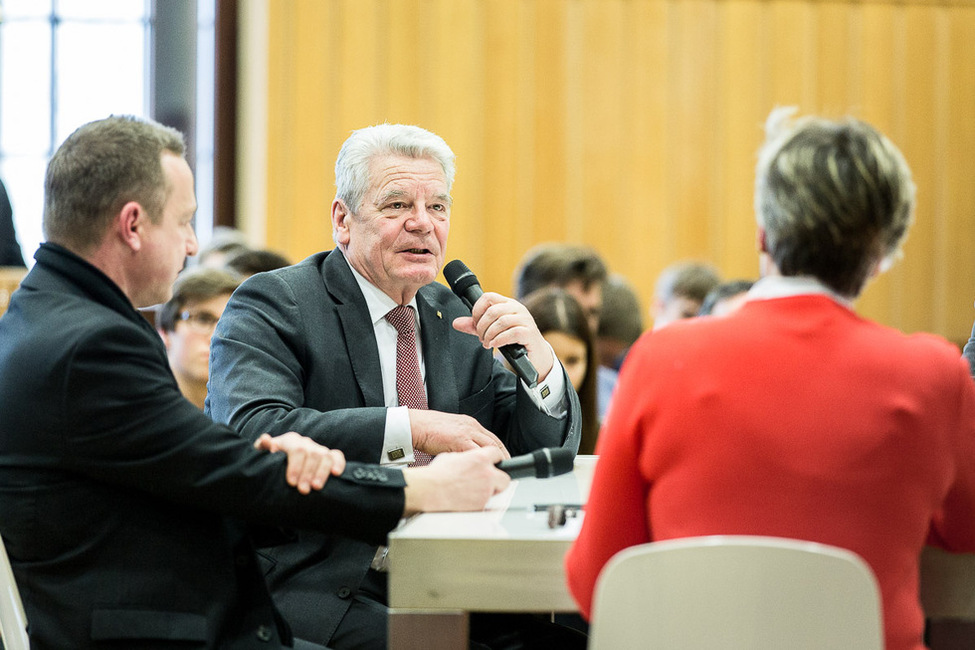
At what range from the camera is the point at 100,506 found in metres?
1.59

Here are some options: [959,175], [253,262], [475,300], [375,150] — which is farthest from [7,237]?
[959,175]

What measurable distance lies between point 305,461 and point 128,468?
27 centimetres

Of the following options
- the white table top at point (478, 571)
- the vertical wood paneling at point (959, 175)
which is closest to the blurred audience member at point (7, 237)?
the white table top at point (478, 571)

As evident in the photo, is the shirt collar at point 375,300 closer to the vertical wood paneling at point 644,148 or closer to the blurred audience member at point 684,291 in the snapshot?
the blurred audience member at point 684,291

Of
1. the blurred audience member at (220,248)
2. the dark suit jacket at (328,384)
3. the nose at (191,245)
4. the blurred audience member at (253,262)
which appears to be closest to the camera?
the nose at (191,245)

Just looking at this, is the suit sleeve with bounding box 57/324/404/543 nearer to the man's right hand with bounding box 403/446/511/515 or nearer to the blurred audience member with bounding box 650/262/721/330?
the man's right hand with bounding box 403/446/511/515

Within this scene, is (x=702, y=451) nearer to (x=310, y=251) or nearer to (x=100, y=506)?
(x=100, y=506)

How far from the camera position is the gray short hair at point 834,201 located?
4.52 feet

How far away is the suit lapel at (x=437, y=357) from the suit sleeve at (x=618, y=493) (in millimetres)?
1060

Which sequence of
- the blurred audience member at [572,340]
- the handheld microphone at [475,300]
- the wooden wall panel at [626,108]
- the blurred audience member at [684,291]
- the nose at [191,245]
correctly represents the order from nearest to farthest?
the nose at [191,245], the handheld microphone at [475,300], the blurred audience member at [572,340], the blurred audience member at [684,291], the wooden wall panel at [626,108]

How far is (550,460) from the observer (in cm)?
195

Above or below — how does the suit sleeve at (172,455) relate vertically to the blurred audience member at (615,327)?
above

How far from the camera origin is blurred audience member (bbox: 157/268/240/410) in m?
3.29

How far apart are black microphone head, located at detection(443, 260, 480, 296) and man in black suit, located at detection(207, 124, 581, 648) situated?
5 centimetres
